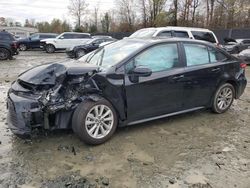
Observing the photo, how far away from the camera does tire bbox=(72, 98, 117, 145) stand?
3998mm

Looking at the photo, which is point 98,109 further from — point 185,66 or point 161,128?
point 185,66

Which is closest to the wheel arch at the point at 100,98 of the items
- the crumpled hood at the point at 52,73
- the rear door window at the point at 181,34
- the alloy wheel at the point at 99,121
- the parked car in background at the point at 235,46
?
the alloy wheel at the point at 99,121

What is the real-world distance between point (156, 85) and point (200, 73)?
1060mm

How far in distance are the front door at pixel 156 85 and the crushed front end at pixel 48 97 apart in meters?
0.68

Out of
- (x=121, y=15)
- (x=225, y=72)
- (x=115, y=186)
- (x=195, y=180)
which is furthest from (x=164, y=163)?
(x=121, y=15)

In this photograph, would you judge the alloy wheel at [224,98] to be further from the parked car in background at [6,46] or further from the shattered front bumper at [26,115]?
the parked car in background at [6,46]

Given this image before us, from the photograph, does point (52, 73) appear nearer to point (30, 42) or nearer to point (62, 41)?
point (62, 41)

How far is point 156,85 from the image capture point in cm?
468

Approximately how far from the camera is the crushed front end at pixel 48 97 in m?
3.85

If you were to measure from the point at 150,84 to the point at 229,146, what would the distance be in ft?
5.01

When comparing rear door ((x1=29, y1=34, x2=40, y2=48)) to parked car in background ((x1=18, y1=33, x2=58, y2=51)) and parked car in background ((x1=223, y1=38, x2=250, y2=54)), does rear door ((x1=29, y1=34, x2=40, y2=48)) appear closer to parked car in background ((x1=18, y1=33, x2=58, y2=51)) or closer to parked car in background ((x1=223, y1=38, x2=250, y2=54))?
parked car in background ((x1=18, y1=33, x2=58, y2=51))

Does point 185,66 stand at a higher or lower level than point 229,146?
higher

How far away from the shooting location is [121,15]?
50969 mm

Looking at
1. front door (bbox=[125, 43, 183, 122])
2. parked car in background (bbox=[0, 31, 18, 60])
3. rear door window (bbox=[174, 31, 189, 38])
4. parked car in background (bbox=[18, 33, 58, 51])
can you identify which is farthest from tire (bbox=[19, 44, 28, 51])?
front door (bbox=[125, 43, 183, 122])
